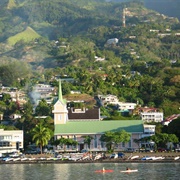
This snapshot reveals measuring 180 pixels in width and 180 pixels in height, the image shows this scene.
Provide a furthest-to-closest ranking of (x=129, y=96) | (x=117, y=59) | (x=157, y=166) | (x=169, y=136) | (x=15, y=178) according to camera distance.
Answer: (x=117, y=59), (x=129, y=96), (x=169, y=136), (x=157, y=166), (x=15, y=178)

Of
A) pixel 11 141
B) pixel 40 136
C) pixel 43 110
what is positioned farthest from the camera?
pixel 43 110

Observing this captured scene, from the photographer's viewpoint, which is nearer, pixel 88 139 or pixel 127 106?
pixel 88 139

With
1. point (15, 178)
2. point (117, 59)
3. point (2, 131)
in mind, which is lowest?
point (15, 178)

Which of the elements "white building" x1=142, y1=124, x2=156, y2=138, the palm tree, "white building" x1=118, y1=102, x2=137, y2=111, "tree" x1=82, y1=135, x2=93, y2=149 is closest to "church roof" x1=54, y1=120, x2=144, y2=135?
"tree" x1=82, y1=135, x2=93, y2=149

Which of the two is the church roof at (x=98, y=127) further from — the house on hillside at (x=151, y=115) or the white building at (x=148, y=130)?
the house on hillside at (x=151, y=115)

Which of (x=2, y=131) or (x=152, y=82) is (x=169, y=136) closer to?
(x=2, y=131)

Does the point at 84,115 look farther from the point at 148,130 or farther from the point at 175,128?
the point at 175,128

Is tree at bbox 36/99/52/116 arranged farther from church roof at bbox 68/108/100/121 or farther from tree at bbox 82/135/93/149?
tree at bbox 82/135/93/149

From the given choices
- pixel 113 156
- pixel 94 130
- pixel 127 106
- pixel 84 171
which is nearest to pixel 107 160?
pixel 113 156

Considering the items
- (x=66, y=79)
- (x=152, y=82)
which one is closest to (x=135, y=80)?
(x=152, y=82)
